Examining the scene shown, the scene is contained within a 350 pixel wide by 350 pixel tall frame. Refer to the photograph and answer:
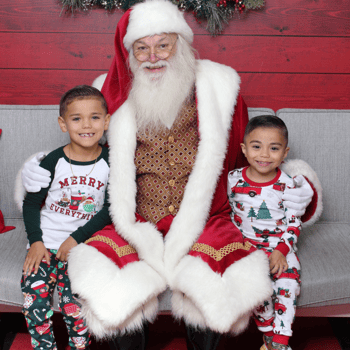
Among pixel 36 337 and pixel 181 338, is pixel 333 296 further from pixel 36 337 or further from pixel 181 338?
pixel 36 337

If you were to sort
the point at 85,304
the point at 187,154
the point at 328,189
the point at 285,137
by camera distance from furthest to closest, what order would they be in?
the point at 328,189 → the point at 187,154 → the point at 285,137 → the point at 85,304

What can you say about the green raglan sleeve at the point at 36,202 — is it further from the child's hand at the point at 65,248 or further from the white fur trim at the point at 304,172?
the white fur trim at the point at 304,172

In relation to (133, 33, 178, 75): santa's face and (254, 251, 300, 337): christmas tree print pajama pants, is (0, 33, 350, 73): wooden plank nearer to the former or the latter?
(133, 33, 178, 75): santa's face

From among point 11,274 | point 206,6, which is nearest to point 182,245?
point 11,274

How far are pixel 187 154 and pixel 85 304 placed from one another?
2.60 feet

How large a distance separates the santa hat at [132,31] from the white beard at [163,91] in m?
0.07

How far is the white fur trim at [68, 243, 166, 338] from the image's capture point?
1.27m

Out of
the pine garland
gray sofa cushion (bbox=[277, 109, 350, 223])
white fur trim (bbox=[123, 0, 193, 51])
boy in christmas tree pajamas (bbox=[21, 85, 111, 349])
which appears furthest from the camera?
the pine garland

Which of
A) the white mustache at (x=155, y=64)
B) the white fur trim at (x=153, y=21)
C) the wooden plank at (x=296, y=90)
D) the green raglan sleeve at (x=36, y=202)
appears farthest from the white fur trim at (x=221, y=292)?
the wooden plank at (x=296, y=90)

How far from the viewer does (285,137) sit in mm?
1592

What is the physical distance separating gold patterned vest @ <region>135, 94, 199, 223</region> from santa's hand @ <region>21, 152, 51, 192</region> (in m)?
0.42

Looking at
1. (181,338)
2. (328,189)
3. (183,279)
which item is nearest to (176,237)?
(183,279)

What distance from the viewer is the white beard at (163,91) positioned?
1.73 m

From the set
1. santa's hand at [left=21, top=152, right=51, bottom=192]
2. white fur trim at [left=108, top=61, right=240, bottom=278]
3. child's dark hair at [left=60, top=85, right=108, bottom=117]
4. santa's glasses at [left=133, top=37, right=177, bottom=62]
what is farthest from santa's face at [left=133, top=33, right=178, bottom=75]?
santa's hand at [left=21, top=152, right=51, bottom=192]
